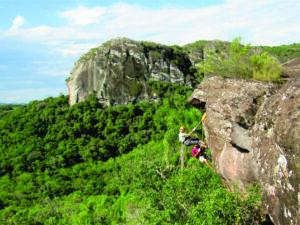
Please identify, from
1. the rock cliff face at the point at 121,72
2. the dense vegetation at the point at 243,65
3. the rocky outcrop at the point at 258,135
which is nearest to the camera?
the rocky outcrop at the point at 258,135

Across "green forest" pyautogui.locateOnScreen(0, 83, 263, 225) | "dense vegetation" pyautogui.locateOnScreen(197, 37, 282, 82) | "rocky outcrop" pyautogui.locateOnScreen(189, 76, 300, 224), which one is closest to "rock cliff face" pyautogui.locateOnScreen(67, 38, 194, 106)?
"green forest" pyautogui.locateOnScreen(0, 83, 263, 225)

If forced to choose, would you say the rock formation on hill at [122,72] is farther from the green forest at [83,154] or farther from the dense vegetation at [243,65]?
the dense vegetation at [243,65]

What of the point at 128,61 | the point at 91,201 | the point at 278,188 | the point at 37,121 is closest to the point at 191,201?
the point at 278,188

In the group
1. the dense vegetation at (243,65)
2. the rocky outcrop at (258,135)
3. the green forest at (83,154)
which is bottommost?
the green forest at (83,154)

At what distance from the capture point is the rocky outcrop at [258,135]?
4254 millimetres

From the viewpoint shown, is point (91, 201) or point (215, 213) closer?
point (215, 213)

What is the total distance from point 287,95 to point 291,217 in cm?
233

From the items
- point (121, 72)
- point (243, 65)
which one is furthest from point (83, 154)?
point (243, 65)

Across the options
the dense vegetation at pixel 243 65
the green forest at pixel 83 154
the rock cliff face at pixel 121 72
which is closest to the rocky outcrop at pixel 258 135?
the dense vegetation at pixel 243 65

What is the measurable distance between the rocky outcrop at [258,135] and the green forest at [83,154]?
1155 cm

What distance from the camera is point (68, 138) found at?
5272 centimetres

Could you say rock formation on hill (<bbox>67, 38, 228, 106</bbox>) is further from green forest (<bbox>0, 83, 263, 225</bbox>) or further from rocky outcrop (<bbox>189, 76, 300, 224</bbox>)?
rocky outcrop (<bbox>189, 76, 300, 224</bbox>)

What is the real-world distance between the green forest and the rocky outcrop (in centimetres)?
1155

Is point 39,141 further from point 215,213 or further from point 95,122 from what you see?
point 215,213
